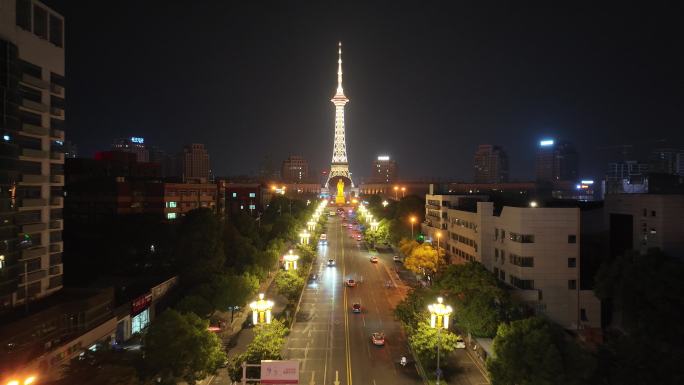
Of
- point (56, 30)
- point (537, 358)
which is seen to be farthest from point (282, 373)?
point (56, 30)

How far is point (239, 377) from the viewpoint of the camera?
23031 mm

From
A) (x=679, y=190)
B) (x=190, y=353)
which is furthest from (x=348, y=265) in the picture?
(x=190, y=353)

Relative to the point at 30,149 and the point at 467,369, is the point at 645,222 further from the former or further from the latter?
the point at 30,149

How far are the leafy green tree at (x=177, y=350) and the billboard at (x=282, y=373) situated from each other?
4777 millimetres

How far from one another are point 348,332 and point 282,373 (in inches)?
605

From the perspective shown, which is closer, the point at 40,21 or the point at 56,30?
the point at 40,21

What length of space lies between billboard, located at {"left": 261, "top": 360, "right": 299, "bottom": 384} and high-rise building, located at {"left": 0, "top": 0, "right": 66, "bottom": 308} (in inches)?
747

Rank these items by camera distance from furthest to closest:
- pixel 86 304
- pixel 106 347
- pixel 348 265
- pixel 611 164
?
1. pixel 611 164
2. pixel 348 265
3. pixel 86 304
4. pixel 106 347

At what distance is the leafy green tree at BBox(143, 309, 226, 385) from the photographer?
870 inches

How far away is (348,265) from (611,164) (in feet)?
297

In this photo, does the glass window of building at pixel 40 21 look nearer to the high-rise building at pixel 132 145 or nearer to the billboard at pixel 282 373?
the billboard at pixel 282 373

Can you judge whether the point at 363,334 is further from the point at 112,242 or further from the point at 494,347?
the point at 112,242

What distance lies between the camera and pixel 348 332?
34.7 metres

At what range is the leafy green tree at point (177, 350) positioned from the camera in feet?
72.5
